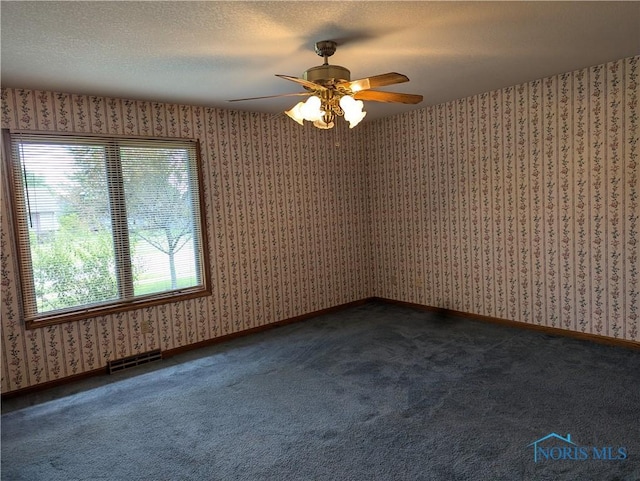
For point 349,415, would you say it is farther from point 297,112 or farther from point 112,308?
point 112,308

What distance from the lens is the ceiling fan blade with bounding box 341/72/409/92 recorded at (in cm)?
227

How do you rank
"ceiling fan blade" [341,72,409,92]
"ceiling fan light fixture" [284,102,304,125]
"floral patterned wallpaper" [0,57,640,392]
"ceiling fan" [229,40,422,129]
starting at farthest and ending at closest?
"floral patterned wallpaper" [0,57,640,392]
"ceiling fan light fixture" [284,102,304,125]
"ceiling fan" [229,40,422,129]
"ceiling fan blade" [341,72,409,92]

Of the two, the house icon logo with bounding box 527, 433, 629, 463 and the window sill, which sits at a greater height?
the window sill

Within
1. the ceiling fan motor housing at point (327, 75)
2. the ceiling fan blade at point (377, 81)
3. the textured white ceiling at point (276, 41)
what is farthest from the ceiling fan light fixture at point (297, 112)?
the textured white ceiling at point (276, 41)

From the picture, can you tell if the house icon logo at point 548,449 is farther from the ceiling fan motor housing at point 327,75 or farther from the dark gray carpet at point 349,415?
the ceiling fan motor housing at point 327,75

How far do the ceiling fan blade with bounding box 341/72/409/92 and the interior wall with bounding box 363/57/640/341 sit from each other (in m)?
2.20

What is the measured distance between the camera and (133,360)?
3.80m

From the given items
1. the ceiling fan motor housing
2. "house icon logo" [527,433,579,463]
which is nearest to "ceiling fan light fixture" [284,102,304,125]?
the ceiling fan motor housing

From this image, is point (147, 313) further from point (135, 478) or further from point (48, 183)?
point (135, 478)

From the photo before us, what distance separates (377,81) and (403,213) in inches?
118

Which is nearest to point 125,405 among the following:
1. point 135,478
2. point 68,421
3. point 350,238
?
point 68,421

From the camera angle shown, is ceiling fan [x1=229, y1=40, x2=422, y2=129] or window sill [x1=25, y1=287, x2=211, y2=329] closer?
ceiling fan [x1=229, y1=40, x2=422, y2=129]

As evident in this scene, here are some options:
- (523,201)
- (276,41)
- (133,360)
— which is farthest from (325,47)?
(133,360)

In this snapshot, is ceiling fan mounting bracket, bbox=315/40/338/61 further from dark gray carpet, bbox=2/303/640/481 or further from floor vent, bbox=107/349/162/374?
floor vent, bbox=107/349/162/374
